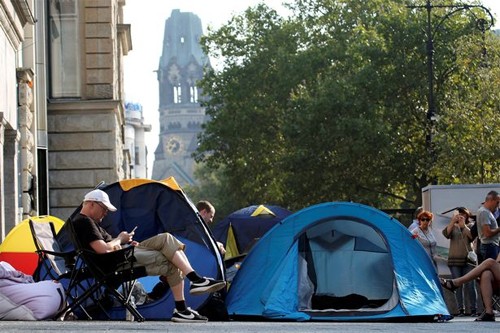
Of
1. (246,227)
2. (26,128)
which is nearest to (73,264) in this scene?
(26,128)

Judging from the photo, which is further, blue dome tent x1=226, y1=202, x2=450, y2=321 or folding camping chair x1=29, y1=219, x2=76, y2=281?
blue dome tent x1=226, y1=202, x2=450, y2=321

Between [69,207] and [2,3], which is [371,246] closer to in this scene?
[2,3]

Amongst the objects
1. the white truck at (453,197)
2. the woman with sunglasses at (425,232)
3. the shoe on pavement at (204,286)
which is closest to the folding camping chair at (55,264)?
the shoe on pavement at (204,286)

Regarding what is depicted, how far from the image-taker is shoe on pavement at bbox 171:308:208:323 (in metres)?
17.2

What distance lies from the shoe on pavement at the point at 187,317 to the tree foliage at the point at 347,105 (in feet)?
91.4

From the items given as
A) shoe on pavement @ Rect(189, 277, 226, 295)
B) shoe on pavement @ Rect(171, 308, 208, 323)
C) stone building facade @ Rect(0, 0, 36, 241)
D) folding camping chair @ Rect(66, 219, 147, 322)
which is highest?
stone building facade @ Rect(0, 0, 36, 241)

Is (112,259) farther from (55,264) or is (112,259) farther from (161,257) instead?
(55,264)

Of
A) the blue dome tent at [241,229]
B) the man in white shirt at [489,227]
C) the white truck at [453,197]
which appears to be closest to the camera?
the man in white shirt at [489,227]

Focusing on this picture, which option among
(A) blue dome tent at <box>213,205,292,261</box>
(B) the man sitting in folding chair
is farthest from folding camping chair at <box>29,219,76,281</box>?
(A) blue dome tent at <box>213,205,292,261</box>

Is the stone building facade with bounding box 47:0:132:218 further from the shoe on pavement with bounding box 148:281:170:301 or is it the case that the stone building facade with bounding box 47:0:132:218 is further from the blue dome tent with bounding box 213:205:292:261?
the shoe on pavement with bounding box 148:281:170:301

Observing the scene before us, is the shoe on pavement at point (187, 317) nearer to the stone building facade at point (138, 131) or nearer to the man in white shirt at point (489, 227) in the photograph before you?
Answer: the man in white shirt at point (489, 227)

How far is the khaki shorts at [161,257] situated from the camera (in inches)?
682

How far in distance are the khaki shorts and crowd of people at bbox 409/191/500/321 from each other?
3786 millimetres

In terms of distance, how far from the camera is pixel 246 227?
31.8 m
